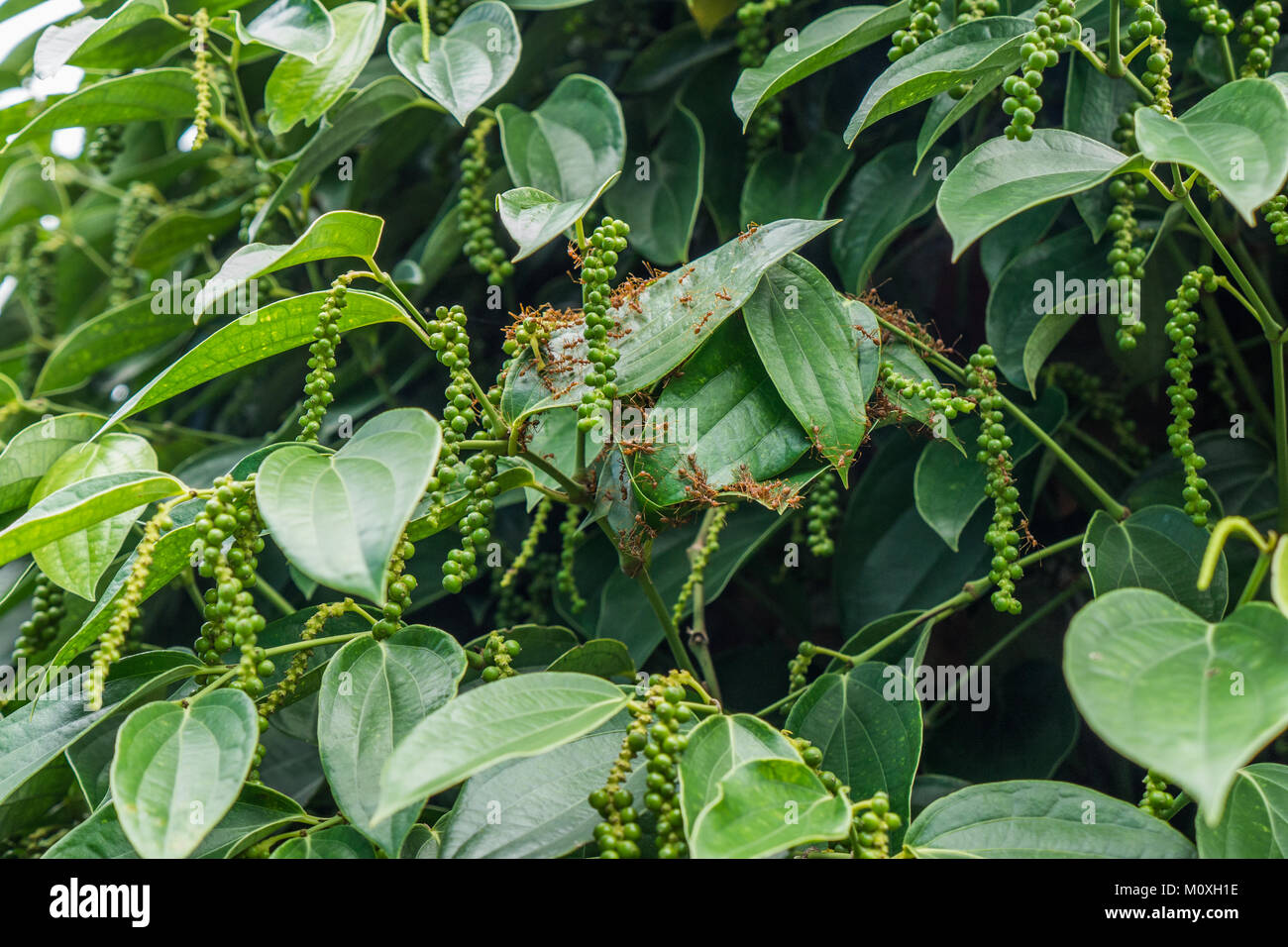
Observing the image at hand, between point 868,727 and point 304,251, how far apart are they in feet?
1.58

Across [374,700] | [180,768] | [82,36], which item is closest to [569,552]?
[374,700]

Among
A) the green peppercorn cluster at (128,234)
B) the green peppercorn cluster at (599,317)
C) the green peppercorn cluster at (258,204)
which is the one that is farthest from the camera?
the green peppercorn cluster at (128,234)

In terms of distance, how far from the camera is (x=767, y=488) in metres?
0.62

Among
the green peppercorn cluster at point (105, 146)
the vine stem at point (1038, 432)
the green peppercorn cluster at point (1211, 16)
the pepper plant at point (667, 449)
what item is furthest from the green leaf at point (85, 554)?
the green peppercorn cluster at point (1211, 16)

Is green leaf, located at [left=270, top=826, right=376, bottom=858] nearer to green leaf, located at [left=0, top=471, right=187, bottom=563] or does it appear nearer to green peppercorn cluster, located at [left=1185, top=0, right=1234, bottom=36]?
green leaf, located at [left=0, top=471, right=187, bottom=563]

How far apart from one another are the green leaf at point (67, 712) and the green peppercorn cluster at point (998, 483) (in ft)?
1.72

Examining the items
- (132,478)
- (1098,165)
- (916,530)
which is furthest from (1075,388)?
(132,478)

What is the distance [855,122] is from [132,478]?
0.50m

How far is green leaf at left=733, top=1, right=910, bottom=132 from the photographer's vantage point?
678 millimetres

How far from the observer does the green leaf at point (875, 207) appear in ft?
2.74

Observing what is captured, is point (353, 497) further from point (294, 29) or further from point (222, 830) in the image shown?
point (294, 29)

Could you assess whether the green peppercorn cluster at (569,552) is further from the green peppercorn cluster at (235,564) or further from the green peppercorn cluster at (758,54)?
the green peppercorn cluster at (758,54)

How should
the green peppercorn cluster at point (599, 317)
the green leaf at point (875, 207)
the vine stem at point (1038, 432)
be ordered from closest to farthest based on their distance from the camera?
1. the green peppercorn cluster at point (599, 317)
2. the vine stem at point (1038, 432)
3. the green leaf at point (875, 207)
